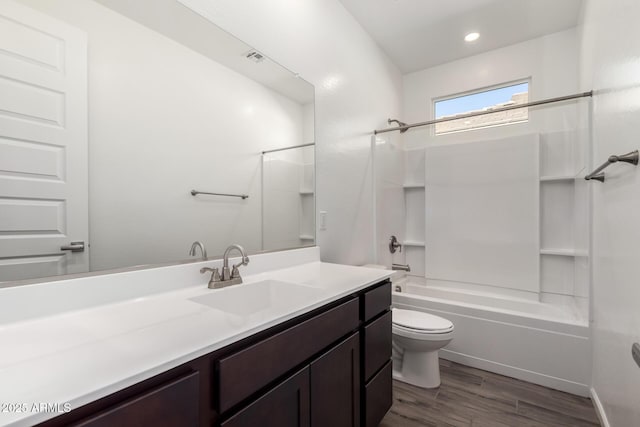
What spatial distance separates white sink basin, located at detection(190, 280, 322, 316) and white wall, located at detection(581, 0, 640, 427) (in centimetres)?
122

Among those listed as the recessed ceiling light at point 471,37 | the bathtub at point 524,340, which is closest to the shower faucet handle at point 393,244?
the bathtub at point 524,340

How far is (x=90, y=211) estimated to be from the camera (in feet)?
3.24

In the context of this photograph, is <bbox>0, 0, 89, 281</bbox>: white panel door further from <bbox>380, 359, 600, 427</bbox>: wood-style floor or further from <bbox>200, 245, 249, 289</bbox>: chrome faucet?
<bbox>380, 359, 600, 427</bbox>: wood-style floor

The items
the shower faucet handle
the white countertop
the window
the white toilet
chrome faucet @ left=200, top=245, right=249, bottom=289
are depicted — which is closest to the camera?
the white countertop

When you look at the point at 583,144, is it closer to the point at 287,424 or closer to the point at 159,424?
the point at 287,424

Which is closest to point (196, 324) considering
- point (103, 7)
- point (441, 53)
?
point (103, 7)

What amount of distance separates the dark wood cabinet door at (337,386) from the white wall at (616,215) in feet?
3.28

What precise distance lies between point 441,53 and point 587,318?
8.69 feet

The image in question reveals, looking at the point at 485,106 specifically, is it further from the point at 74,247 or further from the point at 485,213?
the point at 74,247

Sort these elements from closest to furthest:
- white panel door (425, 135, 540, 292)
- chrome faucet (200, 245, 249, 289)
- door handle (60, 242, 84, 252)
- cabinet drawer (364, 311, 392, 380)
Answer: door handle (60, 242, 84, 252), chrome faucet (200, 245, 249, 289), cabinet drawer (364, 311, 392, 380), white panel door (425, 135, 540, 292)

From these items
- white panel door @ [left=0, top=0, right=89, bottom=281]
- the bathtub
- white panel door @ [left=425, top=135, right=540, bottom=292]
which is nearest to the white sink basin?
white panel door @ [left=0, top=0, right=89, bottom=281]

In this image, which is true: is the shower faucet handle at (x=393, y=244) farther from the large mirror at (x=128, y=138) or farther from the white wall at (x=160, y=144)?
the white wall at (x=160, y=144)

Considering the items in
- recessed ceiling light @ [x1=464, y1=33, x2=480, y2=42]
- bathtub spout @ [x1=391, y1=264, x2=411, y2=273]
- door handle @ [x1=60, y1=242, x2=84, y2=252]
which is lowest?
bathtub spout @ [x1=391, y1=264, x2=411, y2=273]

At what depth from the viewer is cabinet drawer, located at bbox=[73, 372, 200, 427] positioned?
501mm
